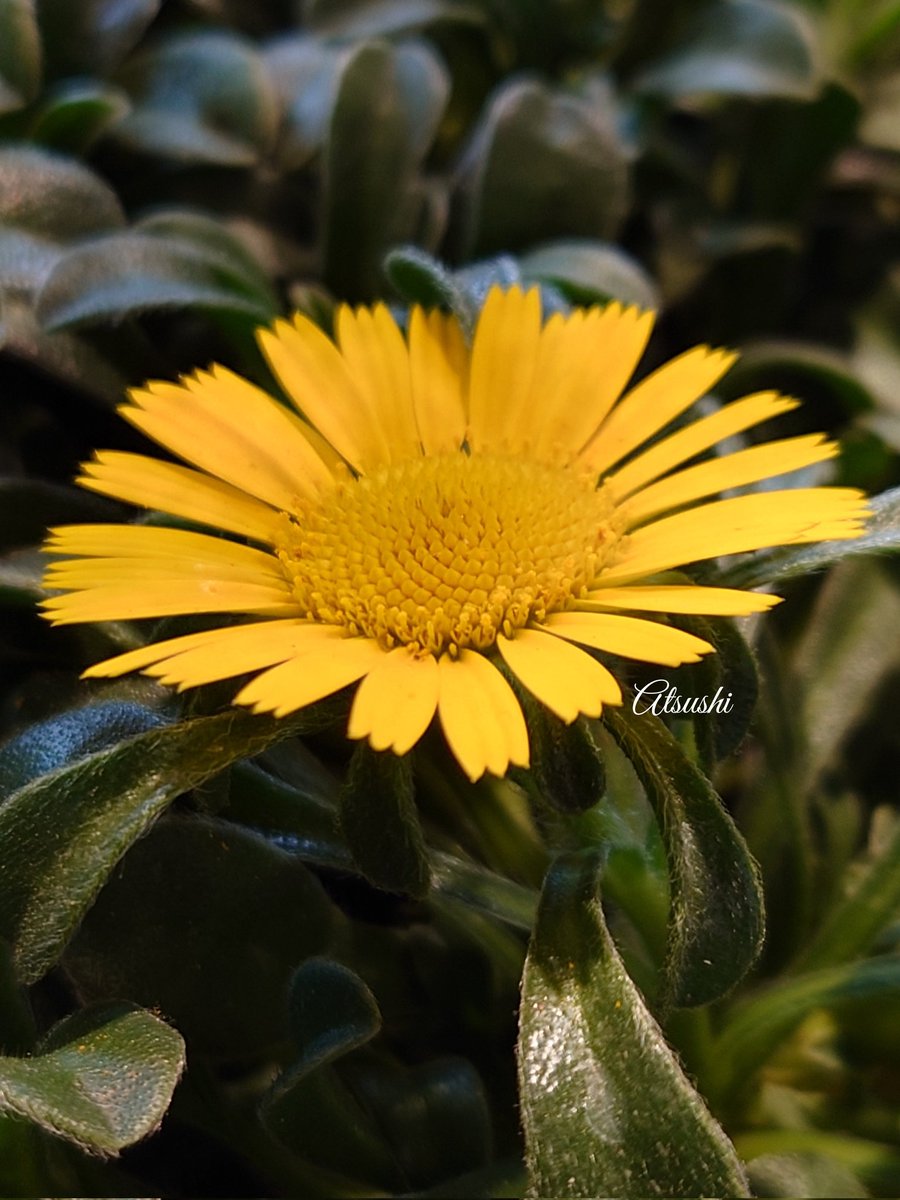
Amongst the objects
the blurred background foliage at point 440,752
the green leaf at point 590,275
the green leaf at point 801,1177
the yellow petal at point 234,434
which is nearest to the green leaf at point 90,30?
the blurred background foliage at point 440,752

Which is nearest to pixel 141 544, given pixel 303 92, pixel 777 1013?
pixel 777 1013

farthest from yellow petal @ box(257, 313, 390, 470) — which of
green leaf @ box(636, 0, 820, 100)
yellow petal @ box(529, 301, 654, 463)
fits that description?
green leaf @ box(636, 0, 820, 100)

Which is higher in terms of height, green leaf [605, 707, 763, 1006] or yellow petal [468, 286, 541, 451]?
yellow petal [468, 286, 541, 451]

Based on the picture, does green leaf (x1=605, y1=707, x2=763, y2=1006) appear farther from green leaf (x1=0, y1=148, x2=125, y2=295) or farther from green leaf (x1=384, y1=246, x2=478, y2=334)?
green leaf (x1=0, y1=148, x2=125, y2=295)

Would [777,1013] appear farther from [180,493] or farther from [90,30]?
[90,30]

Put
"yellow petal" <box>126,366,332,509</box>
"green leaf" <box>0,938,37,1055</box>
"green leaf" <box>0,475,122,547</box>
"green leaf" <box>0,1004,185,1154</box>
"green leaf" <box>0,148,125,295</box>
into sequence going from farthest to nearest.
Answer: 1. "green leaf" <box>0,148,125,295</box>
2. "green leaf" <box>0,475,122,547</box>
3. "yellow petal" <box>126,366,332,509</box>
4. "green leaf" <box>0,938,37,1055</box>
5. "green leaf" <box>0,1004,185,1154</box>
